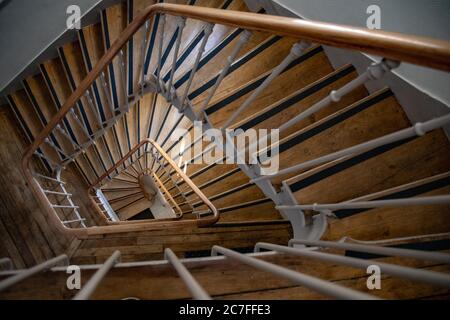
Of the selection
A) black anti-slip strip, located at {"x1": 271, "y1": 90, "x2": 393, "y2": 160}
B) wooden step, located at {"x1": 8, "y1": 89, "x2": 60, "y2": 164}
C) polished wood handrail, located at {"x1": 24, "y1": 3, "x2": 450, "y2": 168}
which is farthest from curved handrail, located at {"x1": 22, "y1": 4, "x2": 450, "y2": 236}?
wooden step, located at {"x1": 8, "y1": 89, "x2": 60, "y2": 164}

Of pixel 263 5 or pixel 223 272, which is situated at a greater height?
pixel 263 5

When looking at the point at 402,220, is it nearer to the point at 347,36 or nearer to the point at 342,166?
the point at 342,166

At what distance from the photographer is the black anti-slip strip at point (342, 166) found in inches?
71.8

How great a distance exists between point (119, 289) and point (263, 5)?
284cm

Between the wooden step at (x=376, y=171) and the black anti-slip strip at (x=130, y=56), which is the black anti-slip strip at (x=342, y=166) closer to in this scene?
the wooden step at (x=376, y=171)

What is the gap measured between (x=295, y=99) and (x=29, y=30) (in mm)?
2677

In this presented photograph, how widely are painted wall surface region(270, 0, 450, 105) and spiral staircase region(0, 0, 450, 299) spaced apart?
239 mm

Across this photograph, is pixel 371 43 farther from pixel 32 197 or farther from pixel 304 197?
pixel 32 197

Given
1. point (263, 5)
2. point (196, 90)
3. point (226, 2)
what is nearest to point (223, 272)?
point (196, 90)

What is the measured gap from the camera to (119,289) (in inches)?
42.7

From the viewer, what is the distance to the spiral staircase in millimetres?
982

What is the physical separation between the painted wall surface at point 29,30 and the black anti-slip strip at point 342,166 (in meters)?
2.68

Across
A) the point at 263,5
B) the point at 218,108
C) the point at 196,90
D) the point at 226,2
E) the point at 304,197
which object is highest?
the point at 226,2

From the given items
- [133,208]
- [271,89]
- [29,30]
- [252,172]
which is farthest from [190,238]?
[133,208]
